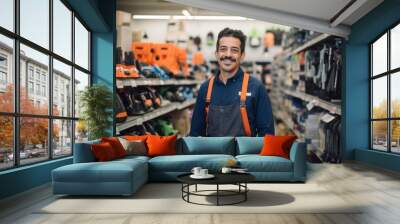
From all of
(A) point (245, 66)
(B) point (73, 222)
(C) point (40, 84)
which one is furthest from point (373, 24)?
(B) point (73, 222)

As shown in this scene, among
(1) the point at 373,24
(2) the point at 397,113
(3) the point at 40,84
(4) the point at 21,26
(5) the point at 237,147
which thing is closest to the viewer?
(4) the point at 21,26

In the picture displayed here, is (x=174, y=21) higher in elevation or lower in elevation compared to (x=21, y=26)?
higher

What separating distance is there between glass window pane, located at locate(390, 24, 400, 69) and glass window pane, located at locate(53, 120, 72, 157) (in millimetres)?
5354

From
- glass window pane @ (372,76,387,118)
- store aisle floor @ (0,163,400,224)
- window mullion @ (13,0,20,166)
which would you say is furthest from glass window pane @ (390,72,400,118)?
window mullion @ (13,0,20,166)

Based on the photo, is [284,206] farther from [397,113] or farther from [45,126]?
[397,113]

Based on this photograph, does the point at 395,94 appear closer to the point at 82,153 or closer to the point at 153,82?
the point at 153,82

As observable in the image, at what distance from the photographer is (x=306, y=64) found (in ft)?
26.2

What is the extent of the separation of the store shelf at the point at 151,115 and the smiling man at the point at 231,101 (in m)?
0.34

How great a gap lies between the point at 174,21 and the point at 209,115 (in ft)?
6.83

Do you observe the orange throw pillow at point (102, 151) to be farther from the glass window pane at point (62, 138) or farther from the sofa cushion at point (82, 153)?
the glass window pane at point (62, 138)

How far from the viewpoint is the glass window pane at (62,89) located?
5.64 m

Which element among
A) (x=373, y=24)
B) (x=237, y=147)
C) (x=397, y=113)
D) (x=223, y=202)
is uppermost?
(x=373, y=24)

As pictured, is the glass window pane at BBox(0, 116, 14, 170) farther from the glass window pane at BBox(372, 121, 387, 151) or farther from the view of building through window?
the glass window pane at BBox(372, 121, 387, 151)

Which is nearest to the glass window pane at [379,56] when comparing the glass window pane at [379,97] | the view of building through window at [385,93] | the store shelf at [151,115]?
the view of building through window at [385,93]
